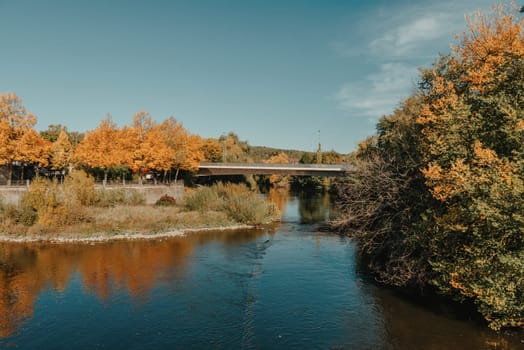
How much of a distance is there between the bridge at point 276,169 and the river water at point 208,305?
3287cm

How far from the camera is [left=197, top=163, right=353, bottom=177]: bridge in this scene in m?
66.8

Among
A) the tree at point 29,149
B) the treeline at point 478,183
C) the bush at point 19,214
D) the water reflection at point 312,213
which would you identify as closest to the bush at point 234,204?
the water reflection at point 312,213

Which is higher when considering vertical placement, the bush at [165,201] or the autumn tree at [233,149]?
the autumn tree at [233,149]

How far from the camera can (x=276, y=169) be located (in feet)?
235

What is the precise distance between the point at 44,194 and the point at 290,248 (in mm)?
26939

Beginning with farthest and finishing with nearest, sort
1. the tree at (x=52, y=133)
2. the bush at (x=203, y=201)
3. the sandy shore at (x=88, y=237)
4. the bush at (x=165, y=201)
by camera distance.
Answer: the tree at (x=52, y=133) < the bush at (x=165, y=201) < the bush at (x=203, y=201) < the sandy shore at (x=88, y=237)

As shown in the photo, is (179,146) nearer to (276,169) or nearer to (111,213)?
(276,169)

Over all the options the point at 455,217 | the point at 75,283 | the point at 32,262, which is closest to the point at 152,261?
the point at 75,283

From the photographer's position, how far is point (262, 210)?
170ft

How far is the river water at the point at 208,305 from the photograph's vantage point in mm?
18266

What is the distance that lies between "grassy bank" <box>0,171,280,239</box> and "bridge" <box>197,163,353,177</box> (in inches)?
553

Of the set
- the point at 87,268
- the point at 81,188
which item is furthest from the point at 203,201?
the point at 87,268

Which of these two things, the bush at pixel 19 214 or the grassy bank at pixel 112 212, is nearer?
the grassy bank at pixel 112 212

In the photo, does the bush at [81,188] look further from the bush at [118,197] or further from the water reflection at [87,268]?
the water reflection at [87,268]
